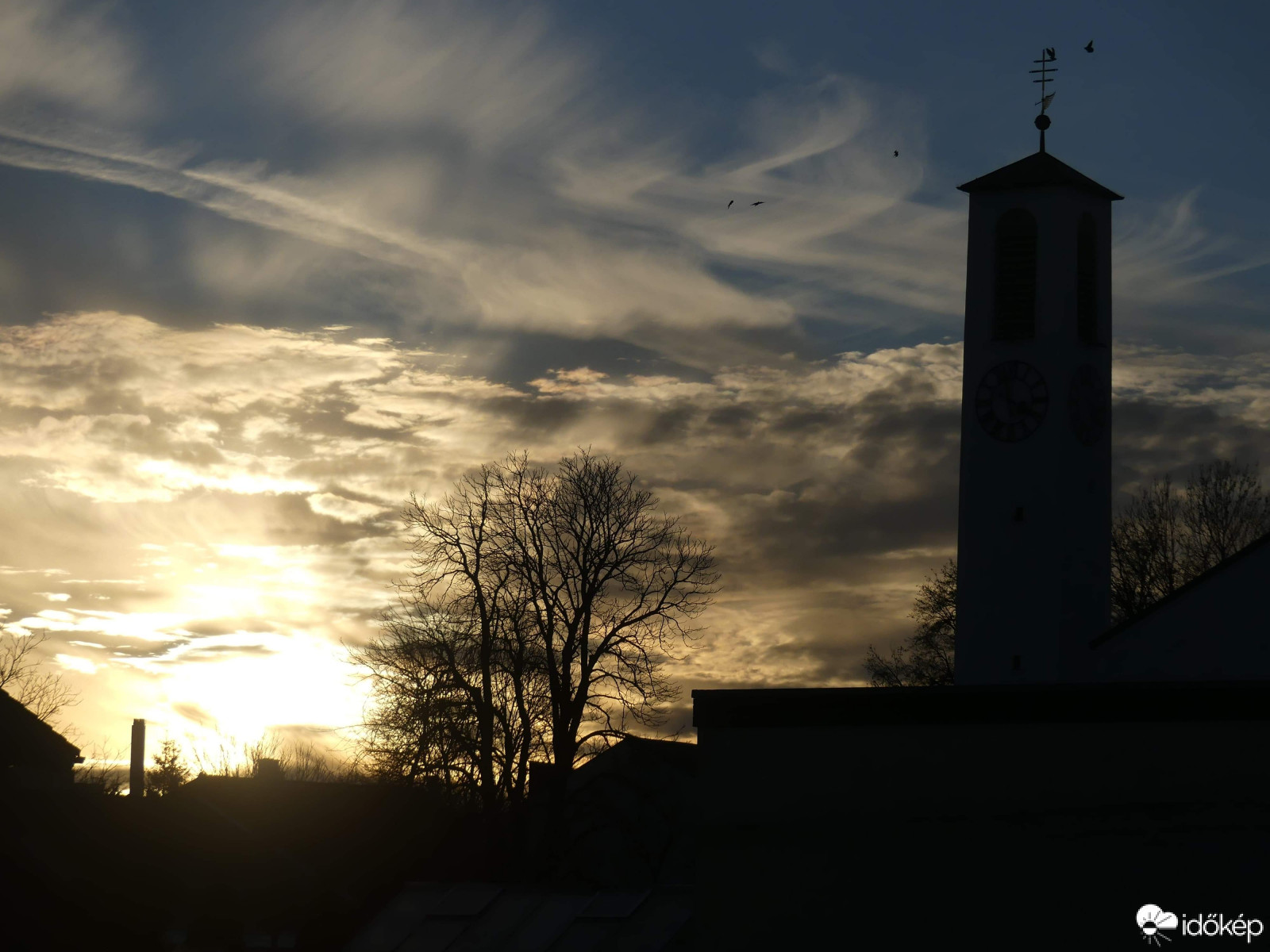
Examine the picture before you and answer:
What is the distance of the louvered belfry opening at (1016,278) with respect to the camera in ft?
112

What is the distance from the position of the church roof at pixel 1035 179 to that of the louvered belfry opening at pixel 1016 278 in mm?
704

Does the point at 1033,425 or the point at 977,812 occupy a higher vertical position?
the point at 1033,425

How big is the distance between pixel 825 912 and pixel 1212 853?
10.3ft

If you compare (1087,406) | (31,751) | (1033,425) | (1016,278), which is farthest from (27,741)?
(1087,406)

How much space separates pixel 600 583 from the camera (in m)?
36.1

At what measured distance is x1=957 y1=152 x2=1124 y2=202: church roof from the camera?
3409cm

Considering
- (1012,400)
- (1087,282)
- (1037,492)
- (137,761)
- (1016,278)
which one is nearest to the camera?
(1037,492)

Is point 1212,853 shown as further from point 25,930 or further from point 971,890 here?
point 25,930

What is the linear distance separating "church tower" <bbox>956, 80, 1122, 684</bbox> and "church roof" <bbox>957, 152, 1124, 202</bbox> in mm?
45

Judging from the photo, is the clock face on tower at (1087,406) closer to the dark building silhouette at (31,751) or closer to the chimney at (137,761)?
the dark building silhouette at (31,751)

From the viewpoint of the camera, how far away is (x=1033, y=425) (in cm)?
3394

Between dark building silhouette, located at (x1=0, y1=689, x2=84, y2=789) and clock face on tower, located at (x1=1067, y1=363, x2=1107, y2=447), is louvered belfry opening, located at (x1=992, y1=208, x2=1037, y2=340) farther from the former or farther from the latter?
dark building silhouette, located at (x1=0, y1=689, x2=84, y2=789)

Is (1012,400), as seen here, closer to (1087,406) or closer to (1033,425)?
(1033,425)

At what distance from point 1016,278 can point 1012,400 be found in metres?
3.09
